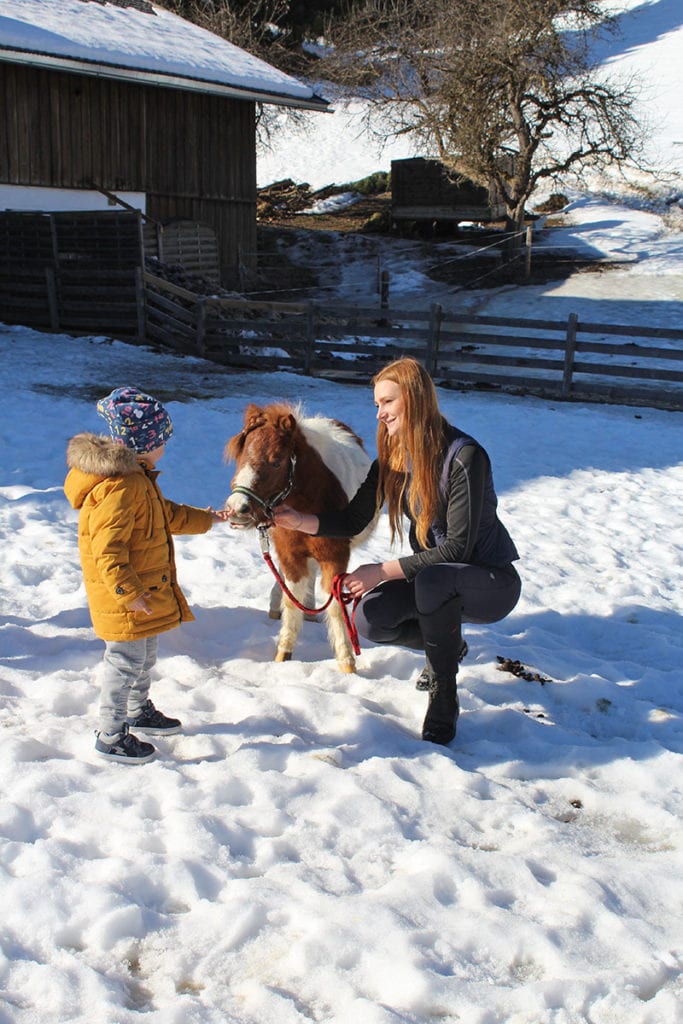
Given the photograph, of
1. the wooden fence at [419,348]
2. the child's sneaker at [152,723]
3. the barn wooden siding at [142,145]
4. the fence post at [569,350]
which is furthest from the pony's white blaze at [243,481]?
the barn wooden siding at [142,145]

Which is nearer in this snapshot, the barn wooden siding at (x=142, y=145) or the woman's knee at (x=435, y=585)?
the woman's knee at (x=435, y=585)

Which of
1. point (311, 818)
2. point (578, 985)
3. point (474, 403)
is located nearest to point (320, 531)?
point (311, 818)

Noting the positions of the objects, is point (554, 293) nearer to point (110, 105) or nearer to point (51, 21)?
point (110, 105)

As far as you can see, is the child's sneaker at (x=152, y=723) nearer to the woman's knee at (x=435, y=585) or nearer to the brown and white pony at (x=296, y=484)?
the brown and white pony at (x=296, y=484)

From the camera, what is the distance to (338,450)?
4.30 meters

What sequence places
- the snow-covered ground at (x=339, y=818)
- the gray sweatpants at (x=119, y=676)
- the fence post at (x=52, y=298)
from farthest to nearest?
the fence post at (x=52, y=298) < the gray sweatpants at (x=119, y=676) < the snow-covered ground at (x=339, y=818)

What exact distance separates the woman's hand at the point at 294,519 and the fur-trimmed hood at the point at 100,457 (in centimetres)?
75

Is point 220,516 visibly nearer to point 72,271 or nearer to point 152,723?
point 152,723

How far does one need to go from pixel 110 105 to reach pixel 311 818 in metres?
17.6

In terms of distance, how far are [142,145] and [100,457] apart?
17.1 metres

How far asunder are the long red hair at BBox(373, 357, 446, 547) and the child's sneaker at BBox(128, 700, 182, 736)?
1.20m

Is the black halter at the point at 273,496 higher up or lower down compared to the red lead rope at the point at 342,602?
higher up

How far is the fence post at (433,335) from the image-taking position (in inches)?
518

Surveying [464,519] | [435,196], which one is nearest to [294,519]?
[464,519]
